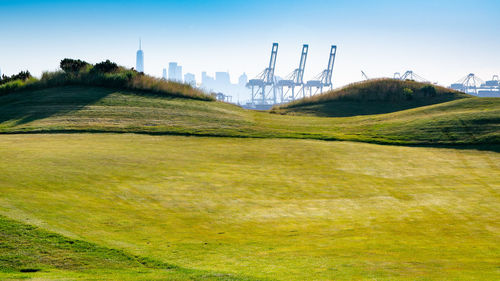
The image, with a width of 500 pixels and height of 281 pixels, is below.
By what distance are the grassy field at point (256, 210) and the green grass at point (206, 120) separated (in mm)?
7490

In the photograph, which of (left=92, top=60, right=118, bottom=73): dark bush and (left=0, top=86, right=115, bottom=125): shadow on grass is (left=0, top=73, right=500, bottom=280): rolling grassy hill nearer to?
(left=0, top=86, right=115, bottom=125): shadow on grass

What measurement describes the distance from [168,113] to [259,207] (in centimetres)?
2639

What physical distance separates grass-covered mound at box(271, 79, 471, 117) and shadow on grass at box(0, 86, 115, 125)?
2516 centimetres

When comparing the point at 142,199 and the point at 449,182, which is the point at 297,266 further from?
the point at 449,182

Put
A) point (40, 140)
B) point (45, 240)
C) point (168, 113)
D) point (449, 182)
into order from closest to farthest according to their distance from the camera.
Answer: point (45, 240)
point (449, 182)
point (40, 140)
point (168, 113)

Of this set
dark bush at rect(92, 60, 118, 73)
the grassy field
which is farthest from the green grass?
the grassy field

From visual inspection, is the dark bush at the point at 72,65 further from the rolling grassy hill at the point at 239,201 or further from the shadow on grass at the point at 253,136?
the shadow on grass at the point at 253,136

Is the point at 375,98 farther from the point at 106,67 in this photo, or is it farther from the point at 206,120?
the point at 106,67

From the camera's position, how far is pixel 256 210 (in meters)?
14.7

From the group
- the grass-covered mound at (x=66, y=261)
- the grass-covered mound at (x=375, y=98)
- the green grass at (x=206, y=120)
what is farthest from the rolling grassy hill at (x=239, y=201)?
the grass-covered mound at (x=375, y=98)

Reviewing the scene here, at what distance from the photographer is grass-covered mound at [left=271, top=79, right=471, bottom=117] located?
60.6 meters

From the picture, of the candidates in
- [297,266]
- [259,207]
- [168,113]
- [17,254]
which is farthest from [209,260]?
[168,113]

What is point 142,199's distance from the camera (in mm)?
14977

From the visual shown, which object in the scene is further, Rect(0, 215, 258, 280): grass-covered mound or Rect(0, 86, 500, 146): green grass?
Rect(0, 86, 500, 146): green grass
